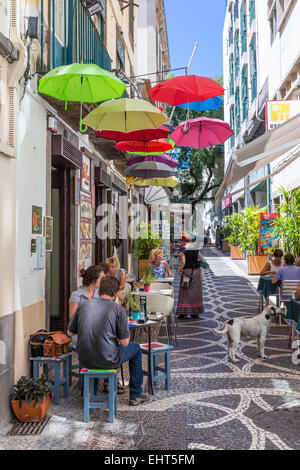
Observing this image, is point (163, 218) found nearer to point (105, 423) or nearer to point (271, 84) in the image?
point (271, 84)

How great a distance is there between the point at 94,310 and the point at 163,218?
3004cm

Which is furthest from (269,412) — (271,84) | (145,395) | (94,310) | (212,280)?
(271,84)

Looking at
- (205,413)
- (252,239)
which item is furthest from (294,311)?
(252,239)

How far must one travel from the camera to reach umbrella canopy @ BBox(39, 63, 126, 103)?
5.28 meters

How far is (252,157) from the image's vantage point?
6.45m

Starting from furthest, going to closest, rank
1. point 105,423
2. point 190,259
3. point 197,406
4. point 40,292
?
point 190,259 → point 40,292 → point 197,406 → point 105,423

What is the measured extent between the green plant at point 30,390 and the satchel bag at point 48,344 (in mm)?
404

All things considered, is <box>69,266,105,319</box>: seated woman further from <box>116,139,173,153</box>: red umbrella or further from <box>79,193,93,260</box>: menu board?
<box>116,139,173,153</box>: red umbrella

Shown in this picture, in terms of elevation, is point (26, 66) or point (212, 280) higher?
point (26, 66)

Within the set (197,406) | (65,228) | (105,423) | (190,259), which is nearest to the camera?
(105,423)

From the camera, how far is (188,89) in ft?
24.5

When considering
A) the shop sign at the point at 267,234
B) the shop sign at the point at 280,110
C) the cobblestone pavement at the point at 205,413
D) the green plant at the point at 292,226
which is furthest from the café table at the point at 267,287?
the shop sign at the point at 267,234

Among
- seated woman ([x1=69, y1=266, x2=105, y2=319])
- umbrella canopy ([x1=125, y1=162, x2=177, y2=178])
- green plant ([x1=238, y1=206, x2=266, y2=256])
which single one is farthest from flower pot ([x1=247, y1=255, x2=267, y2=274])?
seated woman ([x1=69, y1=266, x2=105, y2=319])

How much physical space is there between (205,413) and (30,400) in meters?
1.83
